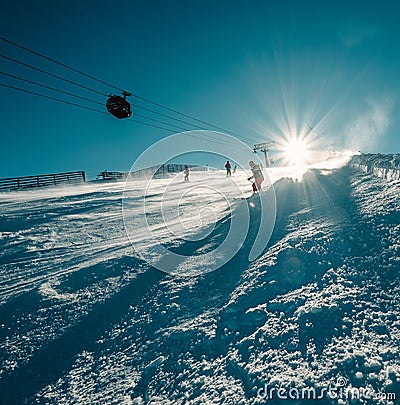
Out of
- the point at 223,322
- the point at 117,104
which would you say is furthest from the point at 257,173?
the point at 117,104

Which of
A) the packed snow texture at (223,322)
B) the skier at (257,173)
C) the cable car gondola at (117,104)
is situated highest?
the cable car gondola at (117,104)

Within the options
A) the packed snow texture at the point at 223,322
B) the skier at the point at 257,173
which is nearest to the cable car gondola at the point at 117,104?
the skier at the point at 257,173

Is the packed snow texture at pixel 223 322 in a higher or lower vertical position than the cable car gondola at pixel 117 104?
lower

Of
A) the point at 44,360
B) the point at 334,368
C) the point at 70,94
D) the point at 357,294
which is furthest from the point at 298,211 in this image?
the point at 70,94

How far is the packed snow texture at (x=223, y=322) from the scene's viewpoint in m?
2.33

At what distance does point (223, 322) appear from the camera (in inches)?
126

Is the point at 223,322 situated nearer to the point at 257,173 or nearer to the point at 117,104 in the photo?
the point at 257,173

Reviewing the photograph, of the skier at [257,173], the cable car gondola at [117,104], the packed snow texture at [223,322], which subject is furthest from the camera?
the cable car gondola at [117,104]

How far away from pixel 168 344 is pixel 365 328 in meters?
2.23

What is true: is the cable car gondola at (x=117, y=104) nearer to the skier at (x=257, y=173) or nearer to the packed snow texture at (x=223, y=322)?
the skier at (x=257, y=173)

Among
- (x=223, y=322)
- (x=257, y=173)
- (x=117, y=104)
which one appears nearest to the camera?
(x=223, y=322)

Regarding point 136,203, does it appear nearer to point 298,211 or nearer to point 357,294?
point 298,211

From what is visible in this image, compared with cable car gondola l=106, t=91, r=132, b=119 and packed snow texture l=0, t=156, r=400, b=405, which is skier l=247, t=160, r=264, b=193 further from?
cable car gondola l=106, t=91, r=132, b=119

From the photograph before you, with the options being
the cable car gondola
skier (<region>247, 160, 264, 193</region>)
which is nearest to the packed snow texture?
skier (<region>247, 160, 264, 193</region>)
